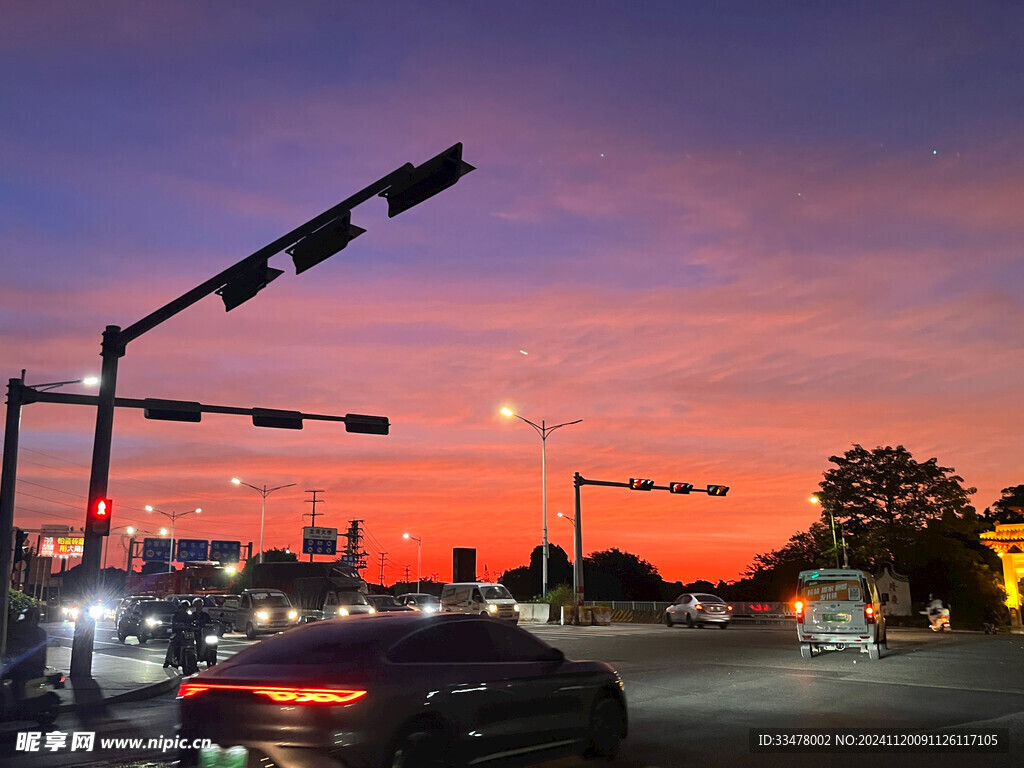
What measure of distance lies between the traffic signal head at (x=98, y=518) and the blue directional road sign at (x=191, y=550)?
89179 millimetres

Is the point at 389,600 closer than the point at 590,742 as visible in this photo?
No

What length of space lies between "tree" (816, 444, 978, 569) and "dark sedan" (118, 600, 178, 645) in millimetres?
44382

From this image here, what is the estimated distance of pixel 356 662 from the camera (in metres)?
6.71

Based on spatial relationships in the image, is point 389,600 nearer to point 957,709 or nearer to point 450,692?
point 957,709

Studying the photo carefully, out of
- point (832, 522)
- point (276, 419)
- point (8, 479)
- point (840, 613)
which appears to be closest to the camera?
point (8, 479)

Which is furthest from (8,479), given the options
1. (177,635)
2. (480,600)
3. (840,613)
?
(480,600)

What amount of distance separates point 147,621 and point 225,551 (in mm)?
77950

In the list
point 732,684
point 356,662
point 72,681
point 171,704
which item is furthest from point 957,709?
point 72,681

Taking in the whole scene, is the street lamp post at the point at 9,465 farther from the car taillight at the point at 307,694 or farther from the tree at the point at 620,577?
the tree at the point at 620,577

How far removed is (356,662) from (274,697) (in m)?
0.64

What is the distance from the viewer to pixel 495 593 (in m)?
38.7

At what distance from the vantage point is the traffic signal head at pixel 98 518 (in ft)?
56.1

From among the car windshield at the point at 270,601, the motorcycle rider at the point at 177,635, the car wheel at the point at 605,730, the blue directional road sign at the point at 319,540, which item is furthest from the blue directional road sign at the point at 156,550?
the car wheel at the point at 605,730

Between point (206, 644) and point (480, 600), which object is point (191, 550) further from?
point (206, 644)
